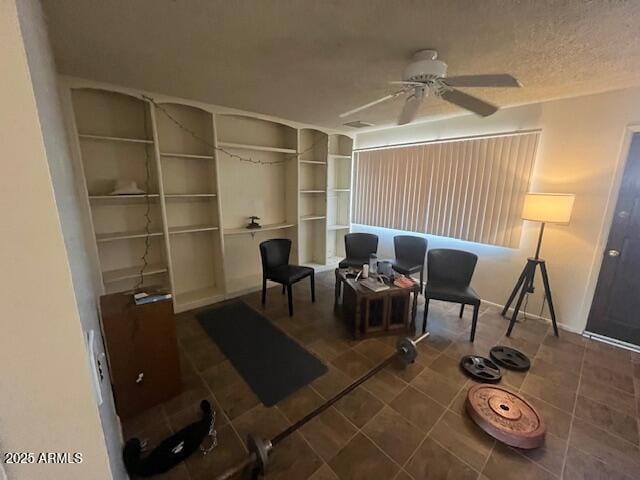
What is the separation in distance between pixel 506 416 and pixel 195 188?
12.2 ft

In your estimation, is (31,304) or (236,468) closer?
(31,304)

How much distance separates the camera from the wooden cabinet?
5.48ft

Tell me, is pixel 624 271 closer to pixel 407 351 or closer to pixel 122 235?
pixel 407 351

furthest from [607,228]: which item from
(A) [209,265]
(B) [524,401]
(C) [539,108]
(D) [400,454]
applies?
(A) [209,265]

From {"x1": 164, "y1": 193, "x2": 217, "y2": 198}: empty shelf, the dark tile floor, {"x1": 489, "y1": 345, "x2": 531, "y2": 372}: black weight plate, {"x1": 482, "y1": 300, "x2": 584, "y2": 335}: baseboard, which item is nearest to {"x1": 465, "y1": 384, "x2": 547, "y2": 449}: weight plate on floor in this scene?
the dark tile floor

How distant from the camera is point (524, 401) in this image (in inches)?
73.7

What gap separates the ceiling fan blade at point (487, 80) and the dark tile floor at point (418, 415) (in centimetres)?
215

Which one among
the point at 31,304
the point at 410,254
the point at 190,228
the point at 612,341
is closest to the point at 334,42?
the point at 31,304

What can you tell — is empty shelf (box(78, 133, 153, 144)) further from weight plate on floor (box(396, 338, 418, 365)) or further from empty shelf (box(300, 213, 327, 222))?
weight plate on floor (box(396, 338, 418, 365))

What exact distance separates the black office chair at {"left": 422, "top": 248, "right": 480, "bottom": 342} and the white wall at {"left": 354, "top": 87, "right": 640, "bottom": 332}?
68cm

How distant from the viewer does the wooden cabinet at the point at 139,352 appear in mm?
1671

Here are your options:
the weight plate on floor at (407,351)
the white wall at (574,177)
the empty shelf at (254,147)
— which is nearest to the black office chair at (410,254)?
the white wall at (574,177)

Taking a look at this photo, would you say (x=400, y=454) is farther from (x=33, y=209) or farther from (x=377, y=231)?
(x=377, y=231)

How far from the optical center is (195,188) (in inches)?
133
